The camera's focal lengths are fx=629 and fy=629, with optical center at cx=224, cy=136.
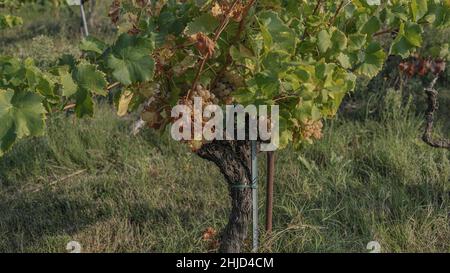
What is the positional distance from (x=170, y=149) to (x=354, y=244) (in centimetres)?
156

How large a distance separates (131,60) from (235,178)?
88 cm

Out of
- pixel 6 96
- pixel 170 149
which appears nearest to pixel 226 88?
pixel 6 96

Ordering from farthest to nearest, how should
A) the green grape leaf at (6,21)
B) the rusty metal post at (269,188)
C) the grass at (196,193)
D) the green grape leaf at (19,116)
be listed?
the green grape leaf at (6,21)
the grass at (196,193)
the rusty metal post at (269,188)
the green grape leaf at (19,116)

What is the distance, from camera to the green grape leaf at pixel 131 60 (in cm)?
205

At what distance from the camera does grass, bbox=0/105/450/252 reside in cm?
317

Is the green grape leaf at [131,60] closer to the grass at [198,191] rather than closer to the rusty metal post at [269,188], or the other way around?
the rusty metal post at [269,188]

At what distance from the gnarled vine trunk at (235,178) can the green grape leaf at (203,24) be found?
1.99 feet

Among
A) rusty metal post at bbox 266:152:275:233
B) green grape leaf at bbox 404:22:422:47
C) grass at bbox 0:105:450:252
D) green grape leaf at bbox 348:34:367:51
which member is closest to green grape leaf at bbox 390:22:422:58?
green grape leaf at bbox 404:22:422:47

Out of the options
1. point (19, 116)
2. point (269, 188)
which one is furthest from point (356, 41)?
point (19, 116)

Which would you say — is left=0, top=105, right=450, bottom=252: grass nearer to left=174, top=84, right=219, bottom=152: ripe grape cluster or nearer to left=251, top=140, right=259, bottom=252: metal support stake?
left=251, top=140, right=259, bottom=252: metal support stake

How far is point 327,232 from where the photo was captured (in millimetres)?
3197

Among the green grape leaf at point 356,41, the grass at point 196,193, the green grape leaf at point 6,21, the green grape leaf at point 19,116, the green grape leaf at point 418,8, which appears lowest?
the grass at point 196,193

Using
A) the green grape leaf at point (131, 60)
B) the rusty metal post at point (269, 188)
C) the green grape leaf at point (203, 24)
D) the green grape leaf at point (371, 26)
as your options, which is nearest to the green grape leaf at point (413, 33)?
the green grape leaf at point (371, 26)
